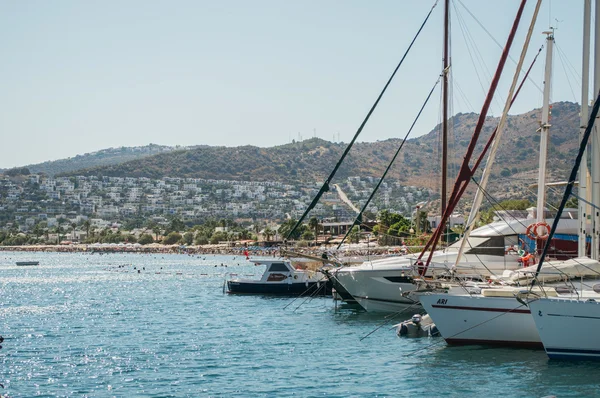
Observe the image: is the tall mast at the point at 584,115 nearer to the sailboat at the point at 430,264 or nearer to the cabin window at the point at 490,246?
the sailboat at the point at 430,264

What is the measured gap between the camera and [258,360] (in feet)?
93.8

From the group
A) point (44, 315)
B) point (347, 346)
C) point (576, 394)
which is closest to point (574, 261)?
point (576, 394)

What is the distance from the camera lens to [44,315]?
47.8 meters

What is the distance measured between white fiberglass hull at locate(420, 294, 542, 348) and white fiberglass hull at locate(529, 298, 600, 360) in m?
1.99

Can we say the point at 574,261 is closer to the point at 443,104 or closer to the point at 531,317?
the point at 531,317

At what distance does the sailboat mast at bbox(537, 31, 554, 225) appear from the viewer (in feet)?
106

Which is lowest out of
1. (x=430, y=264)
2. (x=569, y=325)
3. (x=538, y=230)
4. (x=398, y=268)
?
(x=569, y=325)

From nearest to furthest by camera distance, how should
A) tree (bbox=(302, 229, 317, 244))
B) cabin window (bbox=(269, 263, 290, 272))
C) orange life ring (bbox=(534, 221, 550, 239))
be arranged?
orange life ring (bbox=(534, 221, 550, 239)) < cabin window (bbox=(269, 263, 290, 272)) < tree (bbox=(302, 229, 317, 244))

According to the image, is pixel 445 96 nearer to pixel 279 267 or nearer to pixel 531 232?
pixel 531 232

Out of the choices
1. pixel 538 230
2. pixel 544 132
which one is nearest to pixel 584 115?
pixel 544 132

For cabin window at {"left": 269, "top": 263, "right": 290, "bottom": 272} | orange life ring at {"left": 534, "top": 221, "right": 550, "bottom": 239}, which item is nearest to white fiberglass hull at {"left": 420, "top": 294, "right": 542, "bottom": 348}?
orange life ring at {"left": 534, "top": 221, "right": 550, "bottom": 239}

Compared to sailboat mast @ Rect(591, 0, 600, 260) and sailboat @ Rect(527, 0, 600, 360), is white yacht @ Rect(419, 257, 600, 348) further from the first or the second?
sailboat @ Rect(527, 0, 600, 360)

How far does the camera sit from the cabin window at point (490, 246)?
37.1 m

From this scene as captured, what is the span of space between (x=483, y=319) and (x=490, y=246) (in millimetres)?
11153
